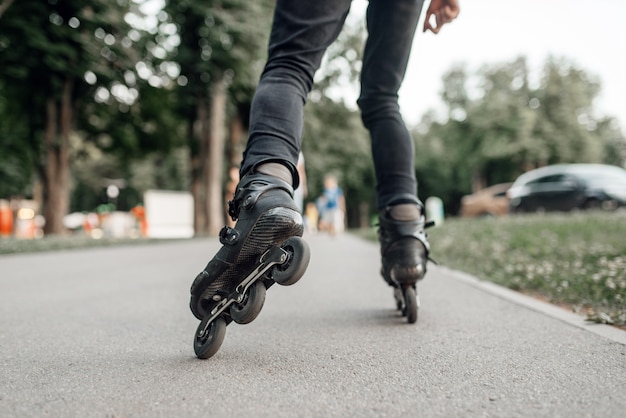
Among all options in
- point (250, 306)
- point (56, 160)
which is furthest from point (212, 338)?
point (56, 160)

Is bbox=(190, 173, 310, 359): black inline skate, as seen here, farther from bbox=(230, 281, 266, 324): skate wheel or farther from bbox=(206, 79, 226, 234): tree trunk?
bbox=(206, 79, 226, 234): tree trunk

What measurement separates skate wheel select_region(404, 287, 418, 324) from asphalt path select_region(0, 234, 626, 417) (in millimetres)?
49

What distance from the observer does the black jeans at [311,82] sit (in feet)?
6.49

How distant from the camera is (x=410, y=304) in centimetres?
247

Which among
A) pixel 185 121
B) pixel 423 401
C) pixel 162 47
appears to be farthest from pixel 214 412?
pixel 185 121

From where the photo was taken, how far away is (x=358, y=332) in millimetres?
2305

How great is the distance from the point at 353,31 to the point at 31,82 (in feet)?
56.1

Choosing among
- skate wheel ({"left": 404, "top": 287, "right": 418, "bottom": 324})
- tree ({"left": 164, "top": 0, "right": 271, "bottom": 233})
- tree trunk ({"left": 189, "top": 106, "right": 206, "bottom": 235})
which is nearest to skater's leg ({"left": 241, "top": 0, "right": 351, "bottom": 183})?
skate wheel ({"left": 404, "top": 287, "right": 418, "bottom": 324})

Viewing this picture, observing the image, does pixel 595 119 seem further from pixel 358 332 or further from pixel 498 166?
pixel 358 332

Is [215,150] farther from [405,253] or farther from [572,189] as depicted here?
[405,253]

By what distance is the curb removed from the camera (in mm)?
2195

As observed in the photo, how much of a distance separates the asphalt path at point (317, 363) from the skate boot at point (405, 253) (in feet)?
0.42

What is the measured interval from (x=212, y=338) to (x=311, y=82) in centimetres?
99

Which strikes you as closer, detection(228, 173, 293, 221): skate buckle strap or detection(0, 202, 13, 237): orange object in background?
detection(228, 173, 293, 221): skate buckle strap
